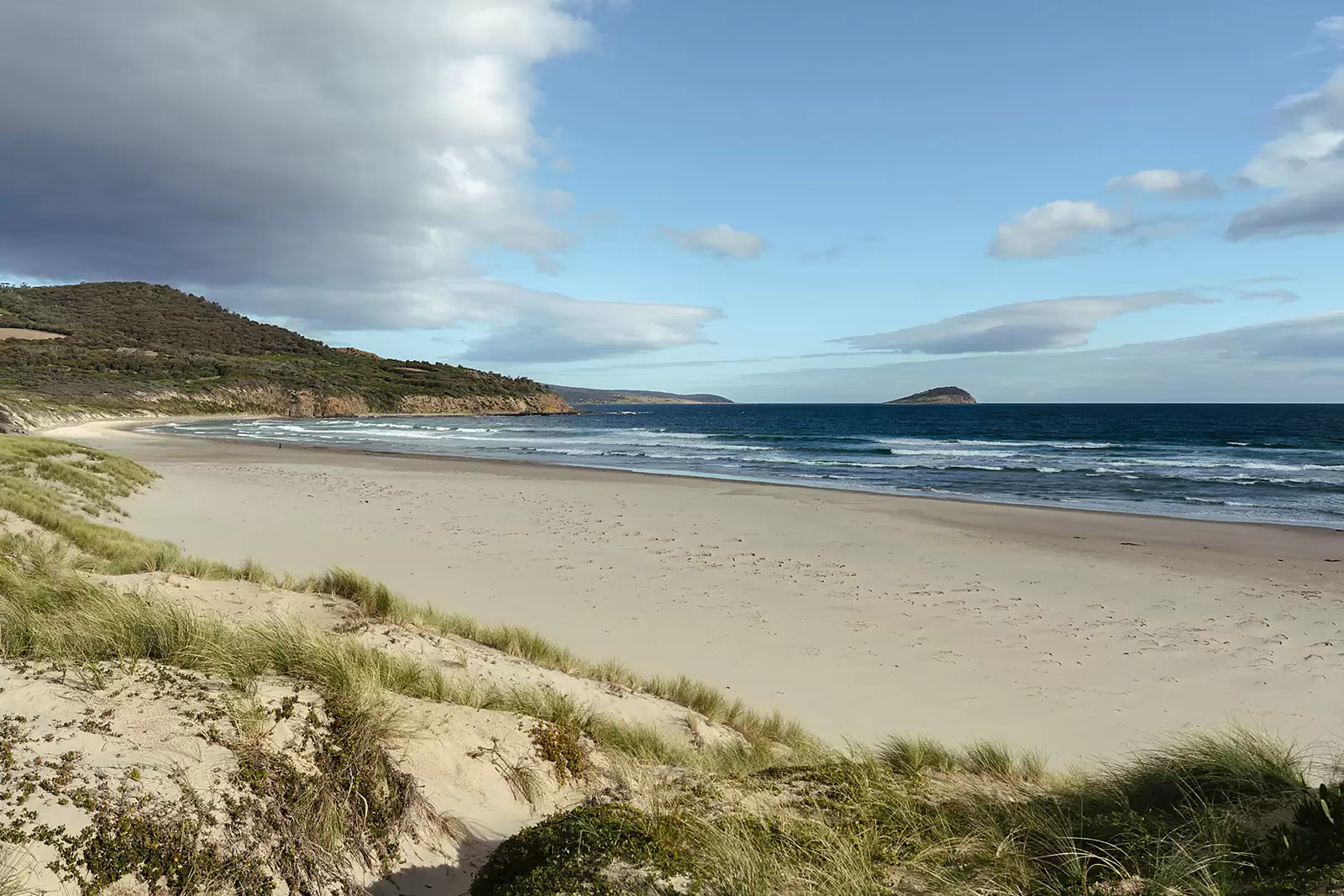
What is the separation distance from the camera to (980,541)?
49.4ft

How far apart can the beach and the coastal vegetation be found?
145 centimetres

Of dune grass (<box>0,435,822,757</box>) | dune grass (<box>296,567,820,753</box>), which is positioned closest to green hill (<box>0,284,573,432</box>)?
dune grass (<box>0,435,822,757</box>)

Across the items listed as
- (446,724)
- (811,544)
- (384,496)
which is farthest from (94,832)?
(384,496)

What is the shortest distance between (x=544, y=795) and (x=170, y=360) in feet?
346

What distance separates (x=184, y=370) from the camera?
8706 cm

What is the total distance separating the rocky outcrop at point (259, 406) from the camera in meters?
48.2

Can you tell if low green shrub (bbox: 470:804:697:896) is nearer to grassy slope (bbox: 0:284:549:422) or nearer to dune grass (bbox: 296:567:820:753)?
dune grass (bbox: 296:567:820:753)

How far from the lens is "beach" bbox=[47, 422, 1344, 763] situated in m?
6.89

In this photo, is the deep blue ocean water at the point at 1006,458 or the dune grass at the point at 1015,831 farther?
the deep blue ocean water at the point at 1006,458

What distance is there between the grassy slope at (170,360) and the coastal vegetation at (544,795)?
67839 millimetres

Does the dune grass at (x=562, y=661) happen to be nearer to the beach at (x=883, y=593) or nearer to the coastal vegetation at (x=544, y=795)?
the coastal vegetation at (x=544, y=795)

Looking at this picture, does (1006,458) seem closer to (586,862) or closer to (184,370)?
(586,862)

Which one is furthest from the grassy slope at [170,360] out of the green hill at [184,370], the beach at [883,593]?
the beach at [883,593]

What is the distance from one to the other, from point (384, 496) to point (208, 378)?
83.8 m
